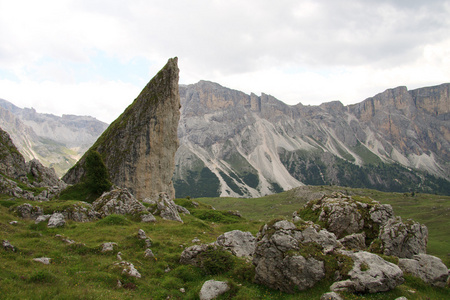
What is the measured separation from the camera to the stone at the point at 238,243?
2389 cm

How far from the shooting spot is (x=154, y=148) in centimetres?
7325

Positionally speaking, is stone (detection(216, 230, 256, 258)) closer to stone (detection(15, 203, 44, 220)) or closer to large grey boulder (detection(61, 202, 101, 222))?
large grey boulder (detection(61, 202, 101, 222))

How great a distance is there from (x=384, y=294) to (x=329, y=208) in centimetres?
1932

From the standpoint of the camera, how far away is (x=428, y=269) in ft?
60.0

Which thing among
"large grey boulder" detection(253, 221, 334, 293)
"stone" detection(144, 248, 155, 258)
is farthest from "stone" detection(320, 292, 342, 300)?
"stone" detection(144, 248, 155, 258)

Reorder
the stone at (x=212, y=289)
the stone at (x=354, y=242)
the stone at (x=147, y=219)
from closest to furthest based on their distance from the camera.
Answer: the stone at (x=212, y=289) → the stone at (x=354, y=242) → the stone at (x=147, y=219)

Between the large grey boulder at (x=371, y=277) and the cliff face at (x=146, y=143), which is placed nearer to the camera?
the large grey boulder at (x=371, y=277)

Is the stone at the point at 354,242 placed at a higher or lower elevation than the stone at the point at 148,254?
lower

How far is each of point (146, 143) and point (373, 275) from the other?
63.8m

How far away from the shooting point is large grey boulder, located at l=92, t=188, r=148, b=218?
3444 cm

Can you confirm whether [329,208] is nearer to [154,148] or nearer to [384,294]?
[384,294]

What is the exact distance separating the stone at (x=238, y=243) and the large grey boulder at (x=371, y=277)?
30.3ft

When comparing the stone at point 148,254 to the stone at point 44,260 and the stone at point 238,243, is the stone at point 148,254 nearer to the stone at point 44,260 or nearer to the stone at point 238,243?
the stone at point 238,243

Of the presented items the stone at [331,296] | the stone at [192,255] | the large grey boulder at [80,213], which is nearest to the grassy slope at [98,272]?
the stone at [192,255]
